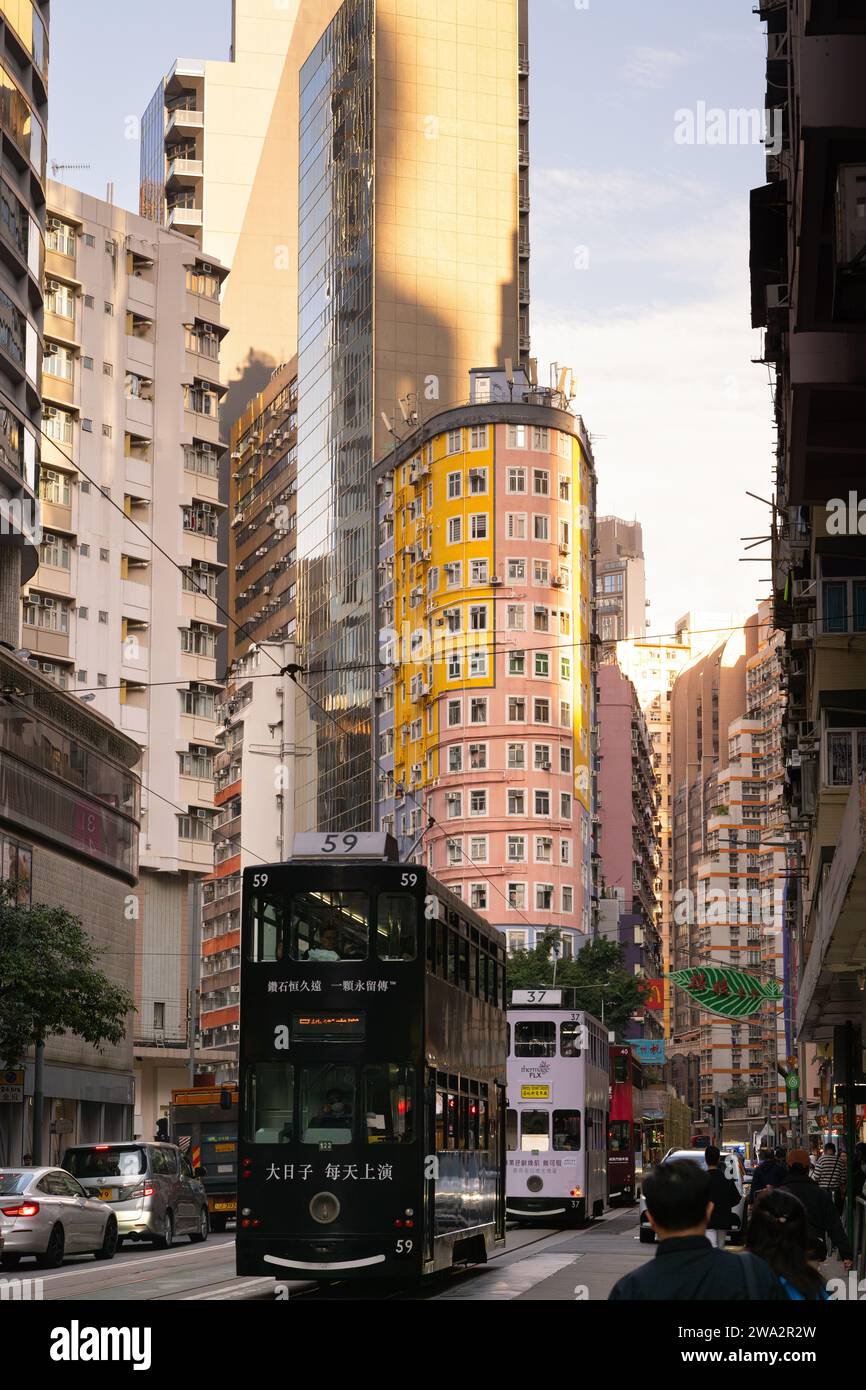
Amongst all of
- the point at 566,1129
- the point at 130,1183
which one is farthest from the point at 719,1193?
the point at 566,1129

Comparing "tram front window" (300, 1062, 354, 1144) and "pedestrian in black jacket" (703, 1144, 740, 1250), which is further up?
"tram front window" (300, 1062, 354, 1144)

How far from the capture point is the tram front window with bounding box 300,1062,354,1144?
20.4 m

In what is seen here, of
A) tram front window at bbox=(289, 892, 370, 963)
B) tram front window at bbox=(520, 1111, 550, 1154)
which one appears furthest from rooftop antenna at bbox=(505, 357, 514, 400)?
tram front window at bbox=(289, 892, 370, 963)

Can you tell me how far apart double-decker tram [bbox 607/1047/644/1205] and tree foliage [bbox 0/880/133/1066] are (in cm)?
1288

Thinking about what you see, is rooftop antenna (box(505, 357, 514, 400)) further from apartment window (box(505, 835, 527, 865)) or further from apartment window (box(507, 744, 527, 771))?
apartment window (box(505, 835, 527, 865))

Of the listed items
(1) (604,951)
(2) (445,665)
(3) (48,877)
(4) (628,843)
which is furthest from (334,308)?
(3) (48,877)

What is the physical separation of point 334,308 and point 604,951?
157ft

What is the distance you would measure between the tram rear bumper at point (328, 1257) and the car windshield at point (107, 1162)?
41.1 ft

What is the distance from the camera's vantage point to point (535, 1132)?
1559 inches

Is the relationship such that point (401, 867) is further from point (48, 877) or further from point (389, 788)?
point (389, 788)

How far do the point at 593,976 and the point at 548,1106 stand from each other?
4219 cm

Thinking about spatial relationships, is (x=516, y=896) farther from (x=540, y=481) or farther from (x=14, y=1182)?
(x=14, y=1182)

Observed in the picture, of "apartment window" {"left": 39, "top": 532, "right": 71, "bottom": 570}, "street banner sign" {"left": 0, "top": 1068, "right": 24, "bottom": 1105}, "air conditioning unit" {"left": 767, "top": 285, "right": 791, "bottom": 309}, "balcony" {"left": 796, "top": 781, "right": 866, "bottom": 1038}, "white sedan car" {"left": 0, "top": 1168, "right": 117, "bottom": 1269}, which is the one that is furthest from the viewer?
"apartment window" {"left": 39, "top": 532, "right": 71, "bottom": 570}

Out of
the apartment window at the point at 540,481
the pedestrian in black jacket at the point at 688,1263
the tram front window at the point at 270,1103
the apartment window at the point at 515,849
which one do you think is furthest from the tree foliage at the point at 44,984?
the apartment window at the point at 540,481
